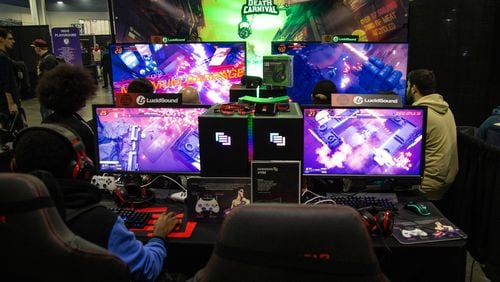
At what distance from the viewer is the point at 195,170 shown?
233 centimetres

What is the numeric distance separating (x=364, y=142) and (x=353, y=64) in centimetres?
264

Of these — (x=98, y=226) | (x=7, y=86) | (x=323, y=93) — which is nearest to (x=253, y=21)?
(x=323, y=93)

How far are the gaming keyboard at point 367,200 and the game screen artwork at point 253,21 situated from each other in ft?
12.8

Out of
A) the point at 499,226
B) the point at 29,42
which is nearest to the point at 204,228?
the point at 499,226

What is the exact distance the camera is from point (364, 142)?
2.27 metres

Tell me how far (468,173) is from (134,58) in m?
3.33

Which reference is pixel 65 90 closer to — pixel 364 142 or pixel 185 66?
pixel 364 142

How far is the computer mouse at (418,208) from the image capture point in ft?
7.09

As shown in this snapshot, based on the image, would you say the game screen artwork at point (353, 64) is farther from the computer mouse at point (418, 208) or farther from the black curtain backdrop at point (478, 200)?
the computer mouse at point (418, 208)

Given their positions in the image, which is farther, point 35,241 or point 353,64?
point 353,64

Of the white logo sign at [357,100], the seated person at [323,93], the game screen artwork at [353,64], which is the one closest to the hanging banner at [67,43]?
the game screen artwork at [353,64]

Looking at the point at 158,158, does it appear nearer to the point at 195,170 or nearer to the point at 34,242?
the point at 195,170

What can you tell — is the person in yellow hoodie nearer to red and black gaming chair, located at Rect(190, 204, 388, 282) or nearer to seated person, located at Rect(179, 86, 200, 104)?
seated person, located at Rect(179, 86, 200, 104)

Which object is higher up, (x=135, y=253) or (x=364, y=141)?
(x=364, y=141)
